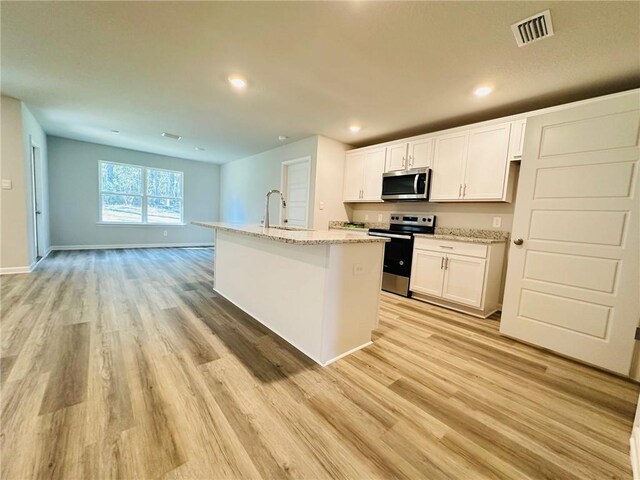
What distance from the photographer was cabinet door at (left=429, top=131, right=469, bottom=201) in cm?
335

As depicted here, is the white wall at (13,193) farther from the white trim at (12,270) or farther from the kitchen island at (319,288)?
the kitchen island at (319,288)

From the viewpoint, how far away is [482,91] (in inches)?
105

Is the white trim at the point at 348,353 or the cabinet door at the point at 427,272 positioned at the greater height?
the cabinet door at the point at 427,272

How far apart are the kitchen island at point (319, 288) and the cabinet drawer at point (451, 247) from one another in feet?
4.81

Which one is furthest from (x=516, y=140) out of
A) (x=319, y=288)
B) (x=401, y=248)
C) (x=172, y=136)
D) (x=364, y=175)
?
(x=172, y=136)

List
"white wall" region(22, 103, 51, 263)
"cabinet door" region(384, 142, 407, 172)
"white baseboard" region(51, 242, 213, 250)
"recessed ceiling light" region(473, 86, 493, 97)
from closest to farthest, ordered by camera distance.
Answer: "recessed ceiling light" region(473, 86, 493, 97) → "white wall" region(22, 103, 51, 263) → "cabinet door" region(384, 142, 407, 172) → "white baseboard" region(51, 242, 213, 250)

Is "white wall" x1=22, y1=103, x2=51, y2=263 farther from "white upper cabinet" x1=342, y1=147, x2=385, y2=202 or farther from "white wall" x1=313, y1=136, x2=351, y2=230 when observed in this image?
"white upper cabinet" x1=342, y1=147, x2=385, y2=202

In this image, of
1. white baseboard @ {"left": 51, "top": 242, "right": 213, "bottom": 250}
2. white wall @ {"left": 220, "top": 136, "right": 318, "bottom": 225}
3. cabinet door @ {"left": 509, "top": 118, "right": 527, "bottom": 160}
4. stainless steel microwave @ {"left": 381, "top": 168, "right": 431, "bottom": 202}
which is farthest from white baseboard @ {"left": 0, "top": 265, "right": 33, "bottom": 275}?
cabinet door @ {"left": 509, "top": 118, "right": 527, "bottom": 160}

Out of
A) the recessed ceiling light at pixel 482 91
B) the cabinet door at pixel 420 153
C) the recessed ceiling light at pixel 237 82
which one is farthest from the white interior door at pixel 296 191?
the recessed ceiling light at pixel 482 91

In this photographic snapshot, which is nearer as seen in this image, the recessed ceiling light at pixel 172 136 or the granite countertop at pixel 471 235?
the granite countertop at pixel 471 235

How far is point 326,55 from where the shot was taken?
7.26ft

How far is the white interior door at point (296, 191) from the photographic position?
4.80 m

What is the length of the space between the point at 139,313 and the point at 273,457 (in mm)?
2224

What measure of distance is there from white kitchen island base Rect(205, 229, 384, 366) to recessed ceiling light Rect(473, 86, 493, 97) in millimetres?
1980
